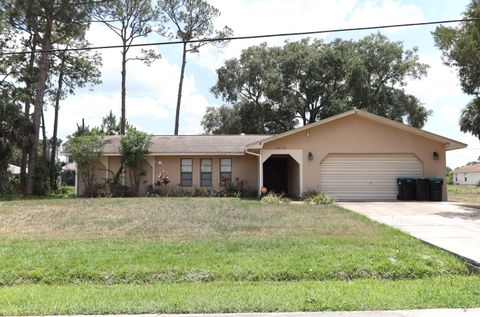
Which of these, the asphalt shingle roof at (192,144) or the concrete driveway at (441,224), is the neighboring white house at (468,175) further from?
the concrete driveway at (441,224)

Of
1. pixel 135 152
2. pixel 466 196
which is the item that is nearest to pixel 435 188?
pixel 466 196

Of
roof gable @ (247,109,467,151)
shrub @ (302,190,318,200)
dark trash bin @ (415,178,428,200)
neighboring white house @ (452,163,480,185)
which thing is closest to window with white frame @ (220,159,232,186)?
roof gable @ (247,109,467,151)

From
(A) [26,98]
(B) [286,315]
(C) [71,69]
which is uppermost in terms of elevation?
(C) [71,69]

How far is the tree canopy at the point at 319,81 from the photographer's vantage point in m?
39.1

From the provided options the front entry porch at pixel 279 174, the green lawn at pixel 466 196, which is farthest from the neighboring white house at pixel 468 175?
the front entry porch at pixel 279 174

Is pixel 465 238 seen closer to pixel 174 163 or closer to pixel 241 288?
pixel 241 288

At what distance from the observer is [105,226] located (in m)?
11.6

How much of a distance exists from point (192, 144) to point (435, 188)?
13043mm

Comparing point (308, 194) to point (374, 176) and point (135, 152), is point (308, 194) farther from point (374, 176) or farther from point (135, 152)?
point (135, 152)

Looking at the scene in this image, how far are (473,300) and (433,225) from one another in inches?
242

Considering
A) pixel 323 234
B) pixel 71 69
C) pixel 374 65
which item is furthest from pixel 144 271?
pixel 374 65

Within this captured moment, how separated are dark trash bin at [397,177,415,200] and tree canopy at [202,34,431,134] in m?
19.0

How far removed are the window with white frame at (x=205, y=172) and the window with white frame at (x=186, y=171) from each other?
0.62 metres

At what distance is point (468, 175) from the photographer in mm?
75688
